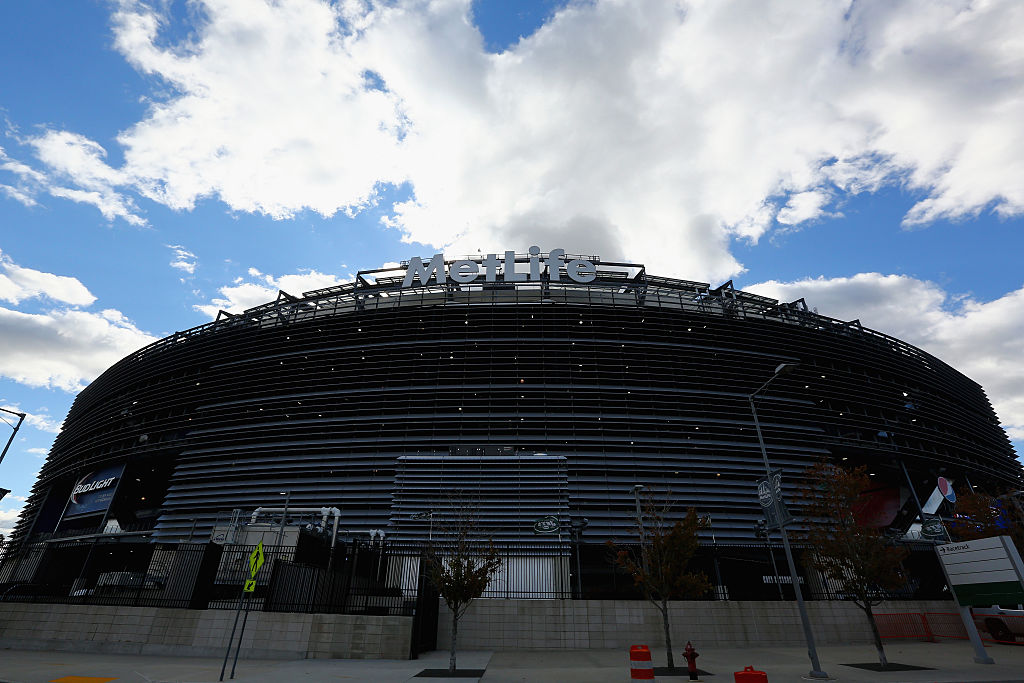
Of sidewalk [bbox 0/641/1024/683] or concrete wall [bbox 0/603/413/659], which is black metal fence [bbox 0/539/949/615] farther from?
sidewalk [bbox 0/641/1024/683]

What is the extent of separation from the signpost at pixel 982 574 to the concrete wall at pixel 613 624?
19.2 feet

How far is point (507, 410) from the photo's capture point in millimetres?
32438

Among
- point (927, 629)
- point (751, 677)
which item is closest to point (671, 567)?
point (751, 677)

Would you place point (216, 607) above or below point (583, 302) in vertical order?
below

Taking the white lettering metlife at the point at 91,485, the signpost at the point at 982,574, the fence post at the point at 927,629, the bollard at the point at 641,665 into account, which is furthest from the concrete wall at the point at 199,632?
the white lettering metlife at the point at 91,485

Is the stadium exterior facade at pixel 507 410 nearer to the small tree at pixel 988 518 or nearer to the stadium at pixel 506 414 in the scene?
the stadium at pixel 506 414

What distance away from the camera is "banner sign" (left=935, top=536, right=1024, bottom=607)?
1430cm

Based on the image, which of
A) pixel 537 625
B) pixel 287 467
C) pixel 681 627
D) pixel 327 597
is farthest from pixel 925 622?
pixel 287 467

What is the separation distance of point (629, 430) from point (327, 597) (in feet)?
68.2

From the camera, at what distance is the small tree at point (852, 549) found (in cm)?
1603

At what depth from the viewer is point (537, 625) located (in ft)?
62.3

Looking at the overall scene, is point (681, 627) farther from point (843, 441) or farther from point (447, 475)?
point (843, 441)

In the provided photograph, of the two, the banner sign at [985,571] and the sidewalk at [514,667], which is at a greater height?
the banner sign at [985,571]

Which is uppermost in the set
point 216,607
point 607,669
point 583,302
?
point 583,302
